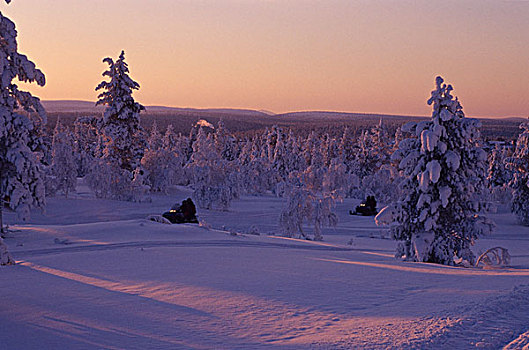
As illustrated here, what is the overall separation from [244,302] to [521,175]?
34583 mm

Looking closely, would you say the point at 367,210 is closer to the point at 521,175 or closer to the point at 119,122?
the point at 521,175

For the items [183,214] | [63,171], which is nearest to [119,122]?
[63,171]

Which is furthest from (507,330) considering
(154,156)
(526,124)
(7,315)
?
(154,156)

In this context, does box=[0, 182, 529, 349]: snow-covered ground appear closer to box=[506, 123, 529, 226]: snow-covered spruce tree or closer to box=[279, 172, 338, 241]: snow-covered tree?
box=[279, 172, 338, 241]: snow-covered tree

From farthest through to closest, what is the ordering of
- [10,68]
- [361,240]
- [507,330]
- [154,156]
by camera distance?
[154,156], [361,240], [10,68], [507,330]

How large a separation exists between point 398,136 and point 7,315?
197 feet

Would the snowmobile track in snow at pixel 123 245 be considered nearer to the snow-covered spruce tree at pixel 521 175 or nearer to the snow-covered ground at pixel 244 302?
the snow-covered ground at pixel 244 302

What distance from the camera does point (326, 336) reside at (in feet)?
20.4

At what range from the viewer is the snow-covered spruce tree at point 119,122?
38.5m

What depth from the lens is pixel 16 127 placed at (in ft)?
51.6

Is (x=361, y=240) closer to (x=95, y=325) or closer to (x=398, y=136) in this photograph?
(x=95, y=325)

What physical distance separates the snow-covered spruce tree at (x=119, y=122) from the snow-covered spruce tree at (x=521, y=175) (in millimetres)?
31107

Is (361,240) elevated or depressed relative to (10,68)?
depressed

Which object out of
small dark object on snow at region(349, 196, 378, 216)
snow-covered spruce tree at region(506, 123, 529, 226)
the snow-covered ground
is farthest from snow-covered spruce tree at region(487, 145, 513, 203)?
the snow-covered ground
